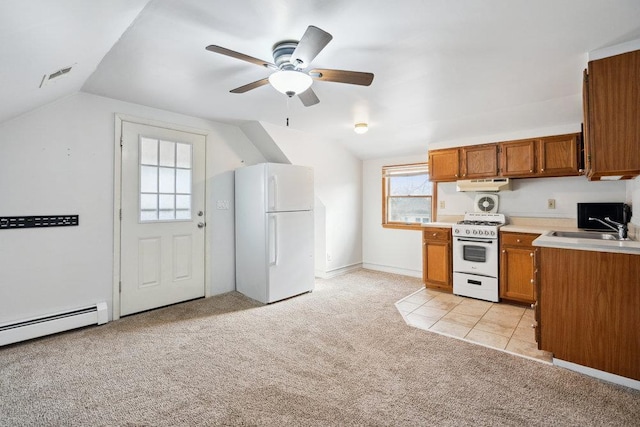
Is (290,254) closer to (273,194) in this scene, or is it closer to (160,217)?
(273,194)

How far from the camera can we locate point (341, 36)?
1.93 m

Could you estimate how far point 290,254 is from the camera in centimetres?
381

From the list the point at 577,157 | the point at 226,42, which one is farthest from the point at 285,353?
the point at 577,157

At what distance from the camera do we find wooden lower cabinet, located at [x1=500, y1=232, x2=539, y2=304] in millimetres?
3400

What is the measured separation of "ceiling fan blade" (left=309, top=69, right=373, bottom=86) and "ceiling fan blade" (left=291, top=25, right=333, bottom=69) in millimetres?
156

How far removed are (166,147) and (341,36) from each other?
2.49 meters

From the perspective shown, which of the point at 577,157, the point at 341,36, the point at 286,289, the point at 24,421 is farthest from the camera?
the point at 286,289

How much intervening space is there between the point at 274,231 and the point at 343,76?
83.1 inches

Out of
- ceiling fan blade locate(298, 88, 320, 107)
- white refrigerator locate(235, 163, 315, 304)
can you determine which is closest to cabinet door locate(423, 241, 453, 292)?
white refrigerator locate(235, 163, 315, 304)

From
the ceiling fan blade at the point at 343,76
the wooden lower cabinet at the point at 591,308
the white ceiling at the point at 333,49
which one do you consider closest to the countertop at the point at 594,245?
the wooden lower cabinet at the point at 591,308

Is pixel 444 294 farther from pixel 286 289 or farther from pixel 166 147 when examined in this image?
pixel 166 147

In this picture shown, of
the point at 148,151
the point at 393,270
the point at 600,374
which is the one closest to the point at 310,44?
the point at 148,151

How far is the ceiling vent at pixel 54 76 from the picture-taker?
2057 millimetres

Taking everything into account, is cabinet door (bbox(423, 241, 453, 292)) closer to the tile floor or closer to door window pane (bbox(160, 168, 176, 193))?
the tile floor
